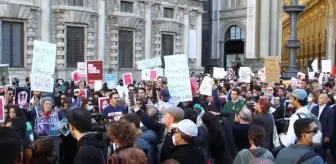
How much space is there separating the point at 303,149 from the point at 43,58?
7140 mm

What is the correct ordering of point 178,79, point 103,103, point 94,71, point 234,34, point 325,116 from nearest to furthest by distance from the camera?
point 325,116 < point 103,103 < point 178,79 < point 94,71 < point 234,34

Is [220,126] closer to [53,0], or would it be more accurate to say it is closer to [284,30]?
[53,0]

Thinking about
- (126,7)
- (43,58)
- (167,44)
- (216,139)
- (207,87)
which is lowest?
(216,139)

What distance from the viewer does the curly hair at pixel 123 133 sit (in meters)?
4.97

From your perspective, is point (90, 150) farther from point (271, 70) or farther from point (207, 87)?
point (271, 70)

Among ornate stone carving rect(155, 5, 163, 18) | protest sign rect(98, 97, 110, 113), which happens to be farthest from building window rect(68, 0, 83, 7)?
protest sign rect(98, 97, 110, 113)

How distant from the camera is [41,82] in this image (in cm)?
1084

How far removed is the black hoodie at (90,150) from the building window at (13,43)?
70.8 ft

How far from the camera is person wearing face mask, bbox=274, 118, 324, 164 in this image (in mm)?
5156

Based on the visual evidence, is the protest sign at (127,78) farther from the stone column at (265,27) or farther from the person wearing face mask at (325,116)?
the stone column at (265,27)

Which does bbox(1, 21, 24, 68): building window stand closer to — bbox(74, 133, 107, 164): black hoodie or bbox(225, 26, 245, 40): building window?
bbox(225, 26, 245, 40): building window

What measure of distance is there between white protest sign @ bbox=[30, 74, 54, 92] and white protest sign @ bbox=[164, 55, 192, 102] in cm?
261

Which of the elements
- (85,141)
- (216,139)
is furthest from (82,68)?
(85,141)

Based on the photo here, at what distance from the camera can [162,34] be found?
112ft
